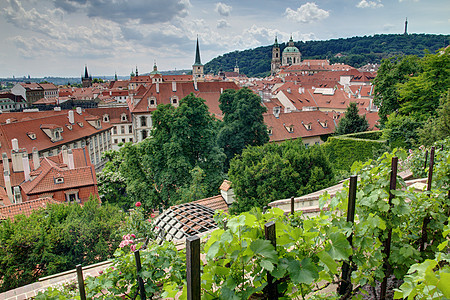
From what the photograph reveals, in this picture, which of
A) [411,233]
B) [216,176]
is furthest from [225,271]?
[216,176]

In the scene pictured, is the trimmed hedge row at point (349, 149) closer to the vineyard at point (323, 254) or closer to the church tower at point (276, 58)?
the vineyard at point (323, 254)

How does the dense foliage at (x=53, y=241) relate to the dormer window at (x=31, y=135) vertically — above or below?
below

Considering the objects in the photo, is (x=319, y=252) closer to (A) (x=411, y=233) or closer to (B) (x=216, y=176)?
(A) (x=411, y=233)

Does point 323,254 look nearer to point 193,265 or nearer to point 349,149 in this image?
point 193,265

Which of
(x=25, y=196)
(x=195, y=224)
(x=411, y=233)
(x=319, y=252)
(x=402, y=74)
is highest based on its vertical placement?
(x=402, y=74)

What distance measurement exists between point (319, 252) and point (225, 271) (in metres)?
0.71

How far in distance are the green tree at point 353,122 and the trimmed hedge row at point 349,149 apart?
5.95 meters

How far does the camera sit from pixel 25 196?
1742 cm

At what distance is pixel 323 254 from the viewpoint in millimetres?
2240

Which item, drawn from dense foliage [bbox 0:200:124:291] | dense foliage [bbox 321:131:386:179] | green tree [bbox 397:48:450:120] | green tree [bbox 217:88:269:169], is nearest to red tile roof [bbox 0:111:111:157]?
green tree [bbox 217:88:269:169]

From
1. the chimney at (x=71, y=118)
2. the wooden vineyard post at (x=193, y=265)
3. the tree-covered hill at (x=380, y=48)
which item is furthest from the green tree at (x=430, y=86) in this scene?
the tree-covered hill at (x=380, y=48)

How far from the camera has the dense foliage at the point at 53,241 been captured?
30.8ft

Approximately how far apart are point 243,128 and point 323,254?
25.9 m

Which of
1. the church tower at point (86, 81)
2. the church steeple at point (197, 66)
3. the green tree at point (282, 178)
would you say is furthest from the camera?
the church tower at point (86, 81)
